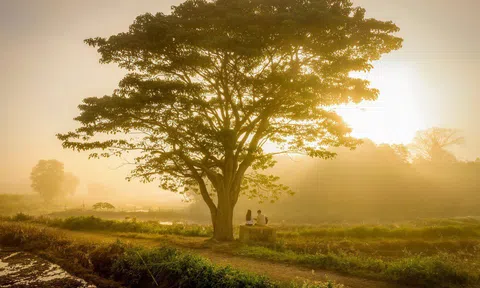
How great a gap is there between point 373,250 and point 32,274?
1568 centimetres

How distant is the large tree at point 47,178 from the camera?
8175 cm

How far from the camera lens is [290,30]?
42.9 feet

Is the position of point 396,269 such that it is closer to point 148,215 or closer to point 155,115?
point 155,115

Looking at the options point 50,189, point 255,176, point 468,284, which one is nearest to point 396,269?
point 468,284

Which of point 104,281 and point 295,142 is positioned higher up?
point 295,142

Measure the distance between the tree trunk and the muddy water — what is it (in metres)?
7.87

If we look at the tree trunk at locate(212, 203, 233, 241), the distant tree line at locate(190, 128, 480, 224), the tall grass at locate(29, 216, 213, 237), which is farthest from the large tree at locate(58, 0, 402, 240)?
the distant tree line at locate(190, 128, 480, 224)

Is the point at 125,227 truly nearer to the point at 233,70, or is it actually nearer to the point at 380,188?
the point at 233,70

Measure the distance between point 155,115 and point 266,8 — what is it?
7.78 m

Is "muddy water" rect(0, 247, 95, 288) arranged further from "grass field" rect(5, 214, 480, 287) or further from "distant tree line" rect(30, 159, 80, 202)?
"distant tree line" rect(30, 159, 80, 202)

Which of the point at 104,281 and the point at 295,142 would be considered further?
the point at 295,142

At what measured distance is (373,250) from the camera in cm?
1529

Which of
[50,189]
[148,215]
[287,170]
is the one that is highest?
[287,170]

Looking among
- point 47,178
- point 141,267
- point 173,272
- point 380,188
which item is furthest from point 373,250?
point 47,178
